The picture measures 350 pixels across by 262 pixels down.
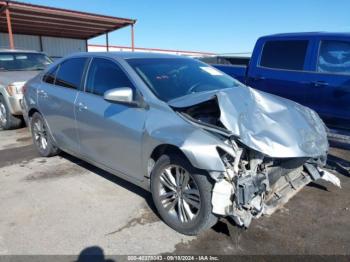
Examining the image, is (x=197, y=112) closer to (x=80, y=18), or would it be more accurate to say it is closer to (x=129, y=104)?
(x=129, y=104)

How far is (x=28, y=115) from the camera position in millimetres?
5598

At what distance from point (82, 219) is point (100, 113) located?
46.9 inches

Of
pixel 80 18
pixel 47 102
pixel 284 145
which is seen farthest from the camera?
pixel 80 18

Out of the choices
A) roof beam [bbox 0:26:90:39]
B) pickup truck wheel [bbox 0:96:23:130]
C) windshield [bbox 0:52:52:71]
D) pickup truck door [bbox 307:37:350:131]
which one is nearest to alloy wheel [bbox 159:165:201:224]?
pickup truck door [bbox 307:37:350:131]

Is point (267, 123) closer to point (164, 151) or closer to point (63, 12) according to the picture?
point (164, 151)

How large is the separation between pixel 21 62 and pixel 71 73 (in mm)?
4528

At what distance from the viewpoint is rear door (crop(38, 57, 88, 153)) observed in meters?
4.39

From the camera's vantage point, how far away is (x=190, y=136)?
284cm

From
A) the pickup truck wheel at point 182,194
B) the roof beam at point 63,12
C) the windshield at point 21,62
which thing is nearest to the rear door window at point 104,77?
the pickup truck wheel at point 182,194

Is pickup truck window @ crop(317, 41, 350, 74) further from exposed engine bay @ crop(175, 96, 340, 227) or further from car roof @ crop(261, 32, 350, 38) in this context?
exposed engine bay @ crop(175, 96, 340, 227)

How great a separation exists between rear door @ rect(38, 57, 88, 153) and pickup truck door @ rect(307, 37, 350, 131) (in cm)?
366

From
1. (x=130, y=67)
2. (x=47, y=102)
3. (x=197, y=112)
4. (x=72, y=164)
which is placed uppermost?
(x=130, y=67)

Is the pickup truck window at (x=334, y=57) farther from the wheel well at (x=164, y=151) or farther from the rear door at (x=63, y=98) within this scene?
the rear door at (x=63, y=98)

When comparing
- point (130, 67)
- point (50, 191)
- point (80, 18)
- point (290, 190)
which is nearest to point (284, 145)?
point (290, 190)
